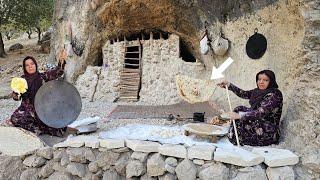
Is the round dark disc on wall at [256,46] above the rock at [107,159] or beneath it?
above

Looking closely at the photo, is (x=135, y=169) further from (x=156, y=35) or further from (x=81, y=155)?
(x=156, y=35)

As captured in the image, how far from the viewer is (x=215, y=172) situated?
3867 mm

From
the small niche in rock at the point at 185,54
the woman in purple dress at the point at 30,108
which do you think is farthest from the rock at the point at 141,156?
the small niche in rock at the point at 185,54

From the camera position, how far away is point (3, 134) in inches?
197

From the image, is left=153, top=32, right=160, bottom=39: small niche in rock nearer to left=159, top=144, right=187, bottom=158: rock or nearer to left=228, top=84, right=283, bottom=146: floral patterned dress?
left=228, top=84, right=283, bottom=146: floral patterned dress

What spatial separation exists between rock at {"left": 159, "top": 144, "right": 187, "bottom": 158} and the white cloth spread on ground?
0.53 ft

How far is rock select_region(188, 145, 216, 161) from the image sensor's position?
12.9ft

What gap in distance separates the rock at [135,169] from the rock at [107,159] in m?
0.25

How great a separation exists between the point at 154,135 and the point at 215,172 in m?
1.11

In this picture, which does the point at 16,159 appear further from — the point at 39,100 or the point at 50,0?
→ the point at 50,0

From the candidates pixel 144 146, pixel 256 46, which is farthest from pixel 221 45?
pixel 144 146

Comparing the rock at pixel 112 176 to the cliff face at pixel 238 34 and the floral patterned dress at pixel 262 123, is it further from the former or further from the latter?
the cliff face at pixel 238 34

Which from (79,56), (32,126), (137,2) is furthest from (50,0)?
(32,126)

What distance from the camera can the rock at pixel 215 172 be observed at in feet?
12.6
